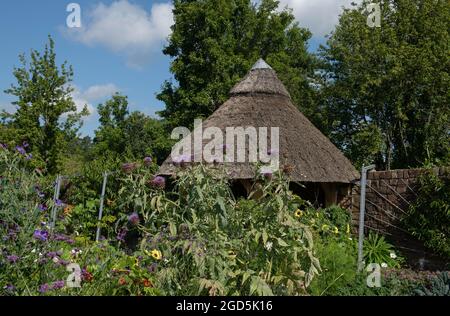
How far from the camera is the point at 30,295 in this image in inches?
125

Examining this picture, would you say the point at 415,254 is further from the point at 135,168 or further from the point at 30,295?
the point at 30,295

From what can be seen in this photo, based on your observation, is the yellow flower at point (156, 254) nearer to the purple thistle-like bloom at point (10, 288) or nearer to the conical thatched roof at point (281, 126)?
the purple thistle-like bloom at point (10, 288)

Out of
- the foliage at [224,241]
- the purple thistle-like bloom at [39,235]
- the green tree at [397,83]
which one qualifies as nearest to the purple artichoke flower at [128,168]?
the foliage at [224,241]

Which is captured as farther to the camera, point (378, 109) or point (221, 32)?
point (221, 32)

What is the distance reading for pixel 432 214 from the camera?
291 inches

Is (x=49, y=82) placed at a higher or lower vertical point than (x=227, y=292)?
higher

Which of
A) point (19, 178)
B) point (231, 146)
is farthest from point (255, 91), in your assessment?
point (19, 178)

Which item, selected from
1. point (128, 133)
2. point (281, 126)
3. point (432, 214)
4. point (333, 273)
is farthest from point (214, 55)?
point (333, 273)

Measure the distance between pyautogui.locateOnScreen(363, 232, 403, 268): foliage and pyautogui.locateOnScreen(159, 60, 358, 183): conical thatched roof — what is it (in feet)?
7.49

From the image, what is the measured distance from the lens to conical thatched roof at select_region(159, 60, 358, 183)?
964cm

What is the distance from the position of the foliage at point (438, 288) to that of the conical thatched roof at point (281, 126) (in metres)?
4.78

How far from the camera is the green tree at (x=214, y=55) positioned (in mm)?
17719
